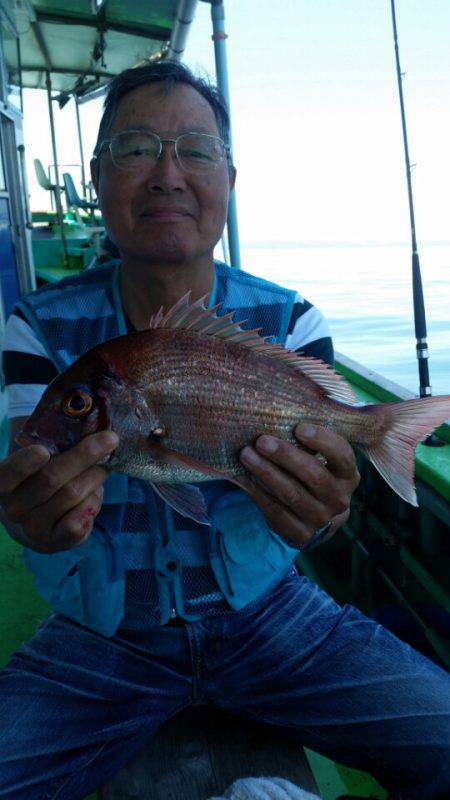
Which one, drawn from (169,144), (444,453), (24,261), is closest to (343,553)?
(444,453)

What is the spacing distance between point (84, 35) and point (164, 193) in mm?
6322

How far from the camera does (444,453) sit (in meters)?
2.36

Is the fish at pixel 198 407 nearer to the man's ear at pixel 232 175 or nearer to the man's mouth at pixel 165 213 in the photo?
the man's mouth at pixel 165 213

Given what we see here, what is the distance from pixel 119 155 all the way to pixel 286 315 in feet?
2.36

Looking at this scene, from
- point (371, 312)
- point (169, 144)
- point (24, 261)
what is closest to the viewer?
point (169, 144)

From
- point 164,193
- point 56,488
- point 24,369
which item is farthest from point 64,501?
point 164,193

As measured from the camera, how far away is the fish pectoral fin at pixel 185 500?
145 centimetres

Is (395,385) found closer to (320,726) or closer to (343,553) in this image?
(343,553)

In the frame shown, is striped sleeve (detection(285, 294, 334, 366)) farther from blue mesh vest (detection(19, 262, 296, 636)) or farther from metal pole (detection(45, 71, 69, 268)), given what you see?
metal pole (detection(45, 71, 69, 268))

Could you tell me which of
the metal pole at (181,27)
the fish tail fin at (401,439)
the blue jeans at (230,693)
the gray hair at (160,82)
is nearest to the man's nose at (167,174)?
the gray hair at (160,82)

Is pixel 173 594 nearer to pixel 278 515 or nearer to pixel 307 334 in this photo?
pixel 278 515

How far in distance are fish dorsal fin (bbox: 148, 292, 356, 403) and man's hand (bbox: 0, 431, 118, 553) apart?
1.15ft

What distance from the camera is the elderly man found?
1629mm

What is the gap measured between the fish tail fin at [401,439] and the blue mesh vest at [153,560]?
0.43 meters
